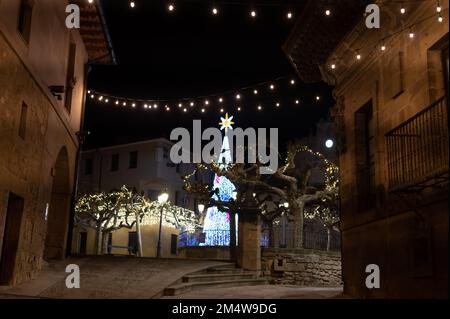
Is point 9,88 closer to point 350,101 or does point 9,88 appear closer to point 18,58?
point 18,58

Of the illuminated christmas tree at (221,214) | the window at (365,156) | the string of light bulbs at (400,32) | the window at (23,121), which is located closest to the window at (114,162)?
the illuminated christmas tree at (221,214)

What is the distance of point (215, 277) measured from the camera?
14.3 meters

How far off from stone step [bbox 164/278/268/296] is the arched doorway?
503 centimetres

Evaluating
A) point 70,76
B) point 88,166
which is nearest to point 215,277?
point 70,76

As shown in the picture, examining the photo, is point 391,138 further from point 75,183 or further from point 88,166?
point 88,166

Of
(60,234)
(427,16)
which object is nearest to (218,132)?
(60,234)

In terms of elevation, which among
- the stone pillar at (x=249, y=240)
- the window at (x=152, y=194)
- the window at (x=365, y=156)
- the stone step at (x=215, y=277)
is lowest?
the stone step at (x=215, y=277)

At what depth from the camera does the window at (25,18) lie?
11.5 meters

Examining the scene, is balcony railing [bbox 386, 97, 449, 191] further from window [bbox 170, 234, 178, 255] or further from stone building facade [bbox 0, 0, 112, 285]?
window [bbox 170, 234, 178, 255]

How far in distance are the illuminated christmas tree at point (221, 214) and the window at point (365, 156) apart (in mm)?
10406

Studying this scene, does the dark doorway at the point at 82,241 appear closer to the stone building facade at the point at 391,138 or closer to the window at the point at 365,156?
the stone building facade at the point at 391,138

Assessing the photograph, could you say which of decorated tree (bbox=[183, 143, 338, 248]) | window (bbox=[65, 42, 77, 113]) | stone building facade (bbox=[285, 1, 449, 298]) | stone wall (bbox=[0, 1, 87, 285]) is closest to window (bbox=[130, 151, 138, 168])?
decorated tree (bbox=[183, 143, 338, 248])
